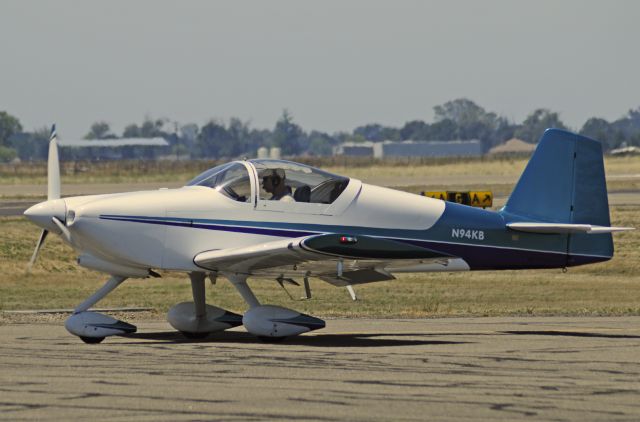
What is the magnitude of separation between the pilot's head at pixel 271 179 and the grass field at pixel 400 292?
484cm

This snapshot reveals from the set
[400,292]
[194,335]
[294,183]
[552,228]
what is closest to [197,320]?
[194,335]

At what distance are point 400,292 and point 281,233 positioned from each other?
996cm

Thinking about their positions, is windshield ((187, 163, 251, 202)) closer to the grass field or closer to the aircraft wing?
the aircraft wing

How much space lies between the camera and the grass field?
22.4 metres

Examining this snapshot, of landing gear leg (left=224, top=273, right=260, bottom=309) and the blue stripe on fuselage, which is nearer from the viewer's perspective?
the blue stripe on fuselage

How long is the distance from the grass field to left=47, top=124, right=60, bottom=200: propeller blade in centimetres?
329

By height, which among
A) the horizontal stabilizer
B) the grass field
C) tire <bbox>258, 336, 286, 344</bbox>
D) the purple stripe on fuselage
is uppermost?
the horizontal stabilizer

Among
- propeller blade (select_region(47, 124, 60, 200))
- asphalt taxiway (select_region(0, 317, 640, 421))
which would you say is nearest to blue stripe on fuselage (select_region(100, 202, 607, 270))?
asphalt taxiway (select_region(0, 317, 640, 421))

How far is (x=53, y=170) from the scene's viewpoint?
17.7 meters

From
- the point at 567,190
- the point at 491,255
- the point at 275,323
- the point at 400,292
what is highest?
the point at 567,190

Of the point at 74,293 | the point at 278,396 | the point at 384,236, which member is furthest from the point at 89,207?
the point at 74,293

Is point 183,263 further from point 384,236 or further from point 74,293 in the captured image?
point 74,293

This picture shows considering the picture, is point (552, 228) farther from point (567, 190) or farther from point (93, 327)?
point (93, 327)

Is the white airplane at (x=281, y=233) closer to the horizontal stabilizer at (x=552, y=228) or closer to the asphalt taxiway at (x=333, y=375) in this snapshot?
the horizontal stabilizer at (x=552, y=228)
